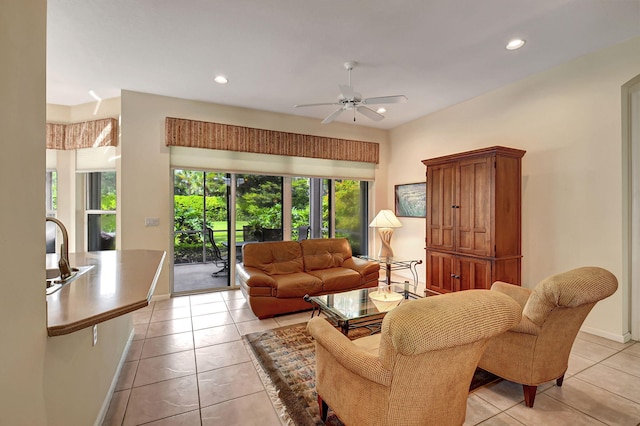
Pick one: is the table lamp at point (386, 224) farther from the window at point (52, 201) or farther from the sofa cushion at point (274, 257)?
the window at point (52, 201)

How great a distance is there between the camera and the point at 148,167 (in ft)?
13.9

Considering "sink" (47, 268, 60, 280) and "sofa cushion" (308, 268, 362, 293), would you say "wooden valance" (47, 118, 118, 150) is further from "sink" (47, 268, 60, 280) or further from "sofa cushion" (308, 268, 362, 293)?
"sofa cushion" (308, 268, 362, 293)

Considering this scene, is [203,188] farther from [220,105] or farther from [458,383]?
[458,383]

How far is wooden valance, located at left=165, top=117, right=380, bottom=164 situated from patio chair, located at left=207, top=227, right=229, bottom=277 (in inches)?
55.6

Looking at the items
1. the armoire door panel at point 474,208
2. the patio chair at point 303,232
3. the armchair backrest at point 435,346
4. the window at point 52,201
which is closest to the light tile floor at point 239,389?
the armchair backrest at point 435,346

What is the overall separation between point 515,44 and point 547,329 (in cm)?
268

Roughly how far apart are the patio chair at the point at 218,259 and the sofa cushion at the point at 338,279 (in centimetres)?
167

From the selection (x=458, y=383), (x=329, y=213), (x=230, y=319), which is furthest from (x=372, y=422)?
(x=329, y=213)

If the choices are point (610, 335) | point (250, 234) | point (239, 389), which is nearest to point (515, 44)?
point (610, 335)

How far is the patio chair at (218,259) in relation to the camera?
479 cm

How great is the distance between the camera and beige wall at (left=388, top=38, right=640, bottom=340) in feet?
9.66

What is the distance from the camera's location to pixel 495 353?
206 cm

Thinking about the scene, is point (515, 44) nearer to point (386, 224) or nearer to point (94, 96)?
point (386, 224)

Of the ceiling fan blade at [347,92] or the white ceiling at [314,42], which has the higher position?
the white ceiling at [314,42]
